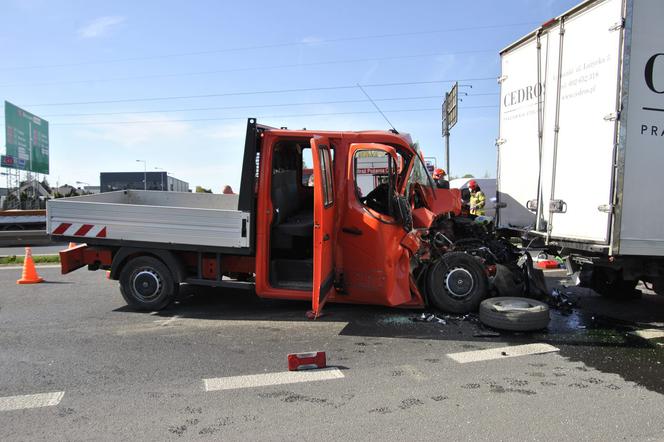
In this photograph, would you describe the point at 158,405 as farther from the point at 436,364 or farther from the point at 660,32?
the point at 660,32

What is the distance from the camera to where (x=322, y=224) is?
5215 mm

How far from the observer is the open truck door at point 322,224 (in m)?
5.15

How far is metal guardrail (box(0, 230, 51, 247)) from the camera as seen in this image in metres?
16.2

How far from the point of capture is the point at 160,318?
19.9ft

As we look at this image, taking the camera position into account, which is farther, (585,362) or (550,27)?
(550,27)

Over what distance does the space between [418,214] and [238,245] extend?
94.5 inches

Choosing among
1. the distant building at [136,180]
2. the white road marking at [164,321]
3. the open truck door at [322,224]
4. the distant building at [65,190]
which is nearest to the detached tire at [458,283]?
the open truck door at [322,224]

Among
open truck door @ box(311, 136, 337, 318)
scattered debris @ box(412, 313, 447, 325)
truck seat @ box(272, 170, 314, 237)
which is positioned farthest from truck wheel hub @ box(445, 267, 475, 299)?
truck seat @ box(272, 170, 314, 237)

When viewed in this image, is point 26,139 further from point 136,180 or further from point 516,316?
point 516,316

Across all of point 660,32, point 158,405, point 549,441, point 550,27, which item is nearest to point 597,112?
point 660,32

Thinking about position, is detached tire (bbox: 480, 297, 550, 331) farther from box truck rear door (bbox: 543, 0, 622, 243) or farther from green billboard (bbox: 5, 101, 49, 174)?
green billboard (bbox: 5, 101, 49, 174)

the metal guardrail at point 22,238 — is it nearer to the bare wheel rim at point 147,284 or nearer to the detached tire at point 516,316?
the bare wheel rim at point 147,284

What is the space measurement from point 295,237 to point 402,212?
1.40 meters

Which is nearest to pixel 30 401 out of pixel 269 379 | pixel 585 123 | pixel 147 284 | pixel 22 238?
pixel 269 379
